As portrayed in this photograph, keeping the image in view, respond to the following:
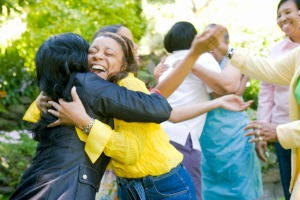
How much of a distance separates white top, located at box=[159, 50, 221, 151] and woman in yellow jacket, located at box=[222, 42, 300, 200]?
13.3 inches

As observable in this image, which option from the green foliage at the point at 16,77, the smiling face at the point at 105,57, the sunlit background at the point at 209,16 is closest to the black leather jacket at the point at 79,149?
the smiling face at the point at 105,57

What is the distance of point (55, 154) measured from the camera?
2.28 metres

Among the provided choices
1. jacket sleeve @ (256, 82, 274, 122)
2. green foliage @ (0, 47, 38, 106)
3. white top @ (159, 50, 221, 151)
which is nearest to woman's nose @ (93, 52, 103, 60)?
white top @ (159, 50, 221, 151)

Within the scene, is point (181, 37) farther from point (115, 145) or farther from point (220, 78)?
point (115, 145)

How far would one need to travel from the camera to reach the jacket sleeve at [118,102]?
7.44 ft

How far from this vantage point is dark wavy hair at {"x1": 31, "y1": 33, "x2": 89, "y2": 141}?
2334 millimetres

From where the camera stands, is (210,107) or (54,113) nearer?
(54,113)

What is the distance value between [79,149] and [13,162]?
14.3 feet

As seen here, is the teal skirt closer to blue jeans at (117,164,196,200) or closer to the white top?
the white top

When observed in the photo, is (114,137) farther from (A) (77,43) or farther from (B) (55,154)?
(A) (77,43)

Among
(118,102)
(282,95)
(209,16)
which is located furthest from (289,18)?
(209,16)

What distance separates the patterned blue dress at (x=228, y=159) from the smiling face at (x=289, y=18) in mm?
770

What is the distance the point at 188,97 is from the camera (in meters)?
3.78

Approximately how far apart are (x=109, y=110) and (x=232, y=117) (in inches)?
82.0
